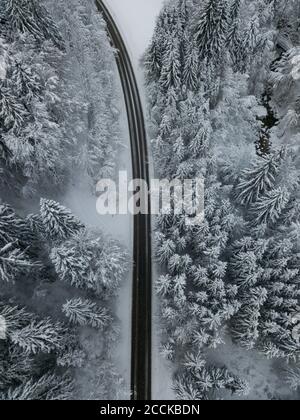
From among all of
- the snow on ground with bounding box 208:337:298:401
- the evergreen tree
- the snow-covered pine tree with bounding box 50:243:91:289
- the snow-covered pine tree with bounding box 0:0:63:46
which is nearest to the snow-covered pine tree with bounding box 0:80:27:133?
the snow-covered pine tree with bounding box 0:0:63:46

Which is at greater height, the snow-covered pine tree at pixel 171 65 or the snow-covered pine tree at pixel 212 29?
the snow-covered pine tree at pixel 212 29

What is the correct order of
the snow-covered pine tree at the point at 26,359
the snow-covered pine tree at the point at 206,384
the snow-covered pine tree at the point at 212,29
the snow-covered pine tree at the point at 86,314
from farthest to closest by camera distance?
the snow-covered pine tree at the point at 212,29, the snow-covered pine tree at the point at 86,314, the snow-covered pine tree at the point at 206,384, the snow-covered pine tree at the point at 26,359

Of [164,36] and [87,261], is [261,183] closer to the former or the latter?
[87,261]

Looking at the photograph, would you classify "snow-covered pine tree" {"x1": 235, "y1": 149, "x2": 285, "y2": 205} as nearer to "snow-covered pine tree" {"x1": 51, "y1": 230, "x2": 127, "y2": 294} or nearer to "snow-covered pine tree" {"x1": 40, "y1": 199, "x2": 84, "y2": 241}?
"snow-covered pine tree" {"x1": 51, "y1": 230, "x2": 127, "y2": 294}

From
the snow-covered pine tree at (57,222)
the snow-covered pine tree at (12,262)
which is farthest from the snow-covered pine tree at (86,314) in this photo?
the snow-covered pine tree at (57,222)

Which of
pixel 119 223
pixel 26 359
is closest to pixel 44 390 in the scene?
pixel 26 359

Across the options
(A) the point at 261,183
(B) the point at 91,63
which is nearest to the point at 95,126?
(B) the point at 91,63

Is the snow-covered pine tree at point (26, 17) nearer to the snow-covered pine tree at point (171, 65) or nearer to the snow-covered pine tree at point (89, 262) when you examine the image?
the snow-covered pine tree at point (171, 65)
